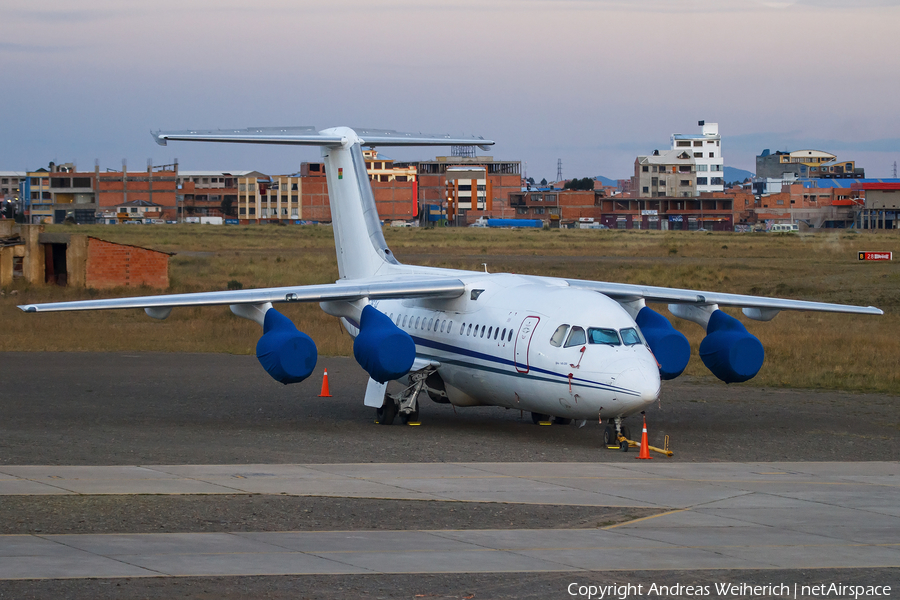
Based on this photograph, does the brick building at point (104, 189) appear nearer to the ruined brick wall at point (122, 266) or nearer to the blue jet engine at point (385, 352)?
the ruined brick wall at point (122, 266)

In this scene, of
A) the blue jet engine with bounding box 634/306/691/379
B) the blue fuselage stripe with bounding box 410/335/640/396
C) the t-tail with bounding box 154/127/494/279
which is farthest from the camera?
the t-tail with bounding box 154/127/494/279

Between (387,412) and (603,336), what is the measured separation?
5.57 metres

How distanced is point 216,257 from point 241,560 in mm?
64957

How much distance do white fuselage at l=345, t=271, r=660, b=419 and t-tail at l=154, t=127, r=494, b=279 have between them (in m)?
3.96

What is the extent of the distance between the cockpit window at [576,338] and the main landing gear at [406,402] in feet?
14.0

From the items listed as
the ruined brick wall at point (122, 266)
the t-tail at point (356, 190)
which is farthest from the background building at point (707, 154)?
the t-tail at point (356, 190)

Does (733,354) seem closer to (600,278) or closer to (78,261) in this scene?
(78,261)

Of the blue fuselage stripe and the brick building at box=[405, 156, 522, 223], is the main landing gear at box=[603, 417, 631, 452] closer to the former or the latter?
the blue fuselage stripe

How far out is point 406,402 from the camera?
2198 centimetres

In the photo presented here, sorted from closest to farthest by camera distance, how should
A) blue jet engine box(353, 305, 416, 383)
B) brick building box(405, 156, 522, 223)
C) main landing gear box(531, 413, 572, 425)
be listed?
blue jet engine box(353, 305, 416, 383) < main landing gear box(531, 413, 572, 425) < brick building box(405, 156, 522, 223)

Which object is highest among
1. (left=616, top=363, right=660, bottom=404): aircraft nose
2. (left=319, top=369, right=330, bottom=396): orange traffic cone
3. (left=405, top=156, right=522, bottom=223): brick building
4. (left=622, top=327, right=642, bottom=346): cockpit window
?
(left=405, top=156, right=522, bottom=223): brick building

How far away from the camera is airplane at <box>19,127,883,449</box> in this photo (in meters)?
18.4

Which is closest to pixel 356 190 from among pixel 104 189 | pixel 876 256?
pixel 876 256

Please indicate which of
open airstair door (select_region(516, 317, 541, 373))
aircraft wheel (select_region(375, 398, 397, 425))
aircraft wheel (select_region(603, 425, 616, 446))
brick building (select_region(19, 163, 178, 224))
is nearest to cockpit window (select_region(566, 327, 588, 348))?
open airstair door (select_region(516, 317, 541, 373))
